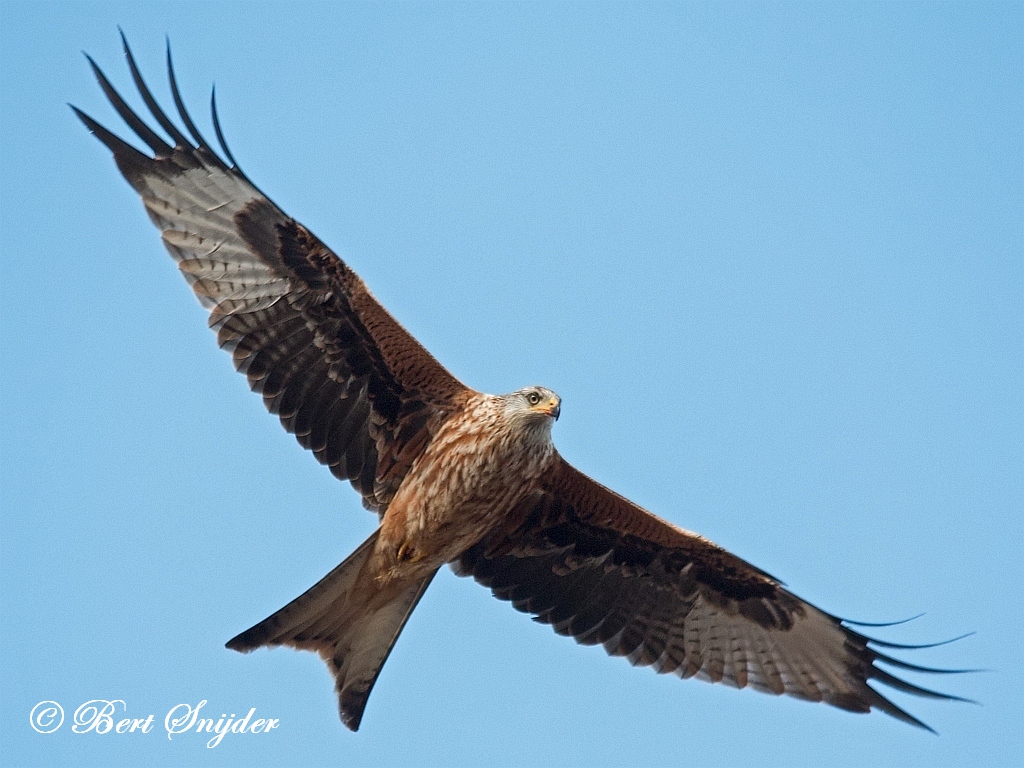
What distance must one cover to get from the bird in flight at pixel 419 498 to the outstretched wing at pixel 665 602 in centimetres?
1

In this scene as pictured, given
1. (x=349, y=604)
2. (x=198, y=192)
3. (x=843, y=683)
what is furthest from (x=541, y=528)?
(x=198, y=192)

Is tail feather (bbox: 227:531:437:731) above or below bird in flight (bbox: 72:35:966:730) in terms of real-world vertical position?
below

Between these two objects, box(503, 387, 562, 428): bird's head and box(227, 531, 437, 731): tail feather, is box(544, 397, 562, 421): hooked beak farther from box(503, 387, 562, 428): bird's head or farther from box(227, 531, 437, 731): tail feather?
box(227, 531, 437, 731): tail feather

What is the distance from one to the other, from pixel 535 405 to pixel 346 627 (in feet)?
6.82

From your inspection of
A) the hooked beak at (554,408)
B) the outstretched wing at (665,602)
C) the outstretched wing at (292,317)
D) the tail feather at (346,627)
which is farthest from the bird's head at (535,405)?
the tail feather at (346,627)

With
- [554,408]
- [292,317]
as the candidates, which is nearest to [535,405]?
[554,408]

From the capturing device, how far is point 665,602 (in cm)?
1092

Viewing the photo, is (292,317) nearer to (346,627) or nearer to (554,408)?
(554,408)

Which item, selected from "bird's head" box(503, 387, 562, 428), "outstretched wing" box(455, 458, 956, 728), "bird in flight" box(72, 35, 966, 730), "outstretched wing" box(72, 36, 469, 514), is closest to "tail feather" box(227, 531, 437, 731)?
"bird in flight" box(72, 35, 966, 730)

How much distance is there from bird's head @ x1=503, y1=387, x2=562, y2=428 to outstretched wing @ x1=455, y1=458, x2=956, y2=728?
871 mm

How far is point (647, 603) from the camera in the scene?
10922 millimetres

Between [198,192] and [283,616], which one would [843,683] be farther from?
[198,192]

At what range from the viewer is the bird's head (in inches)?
381

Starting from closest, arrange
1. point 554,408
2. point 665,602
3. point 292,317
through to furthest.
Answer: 1. point 554,408
2. point 292,317
3. point 665,602
